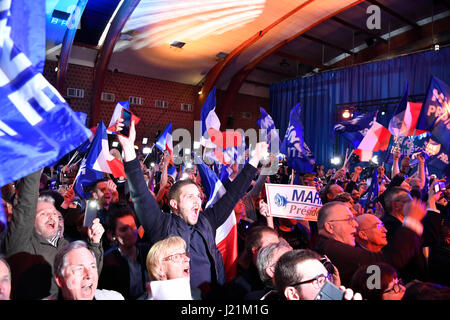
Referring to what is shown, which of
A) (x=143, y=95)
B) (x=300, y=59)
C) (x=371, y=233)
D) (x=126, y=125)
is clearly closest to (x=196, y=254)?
(x=126, y=125)

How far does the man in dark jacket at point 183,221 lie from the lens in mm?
2283

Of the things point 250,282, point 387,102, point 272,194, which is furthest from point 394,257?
point 387,102

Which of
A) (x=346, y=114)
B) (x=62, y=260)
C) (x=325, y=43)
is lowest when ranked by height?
(x=62, y=260)

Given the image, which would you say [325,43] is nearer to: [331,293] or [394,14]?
[394,14]

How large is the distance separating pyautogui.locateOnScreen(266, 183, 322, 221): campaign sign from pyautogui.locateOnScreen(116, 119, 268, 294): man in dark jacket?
2.94ft

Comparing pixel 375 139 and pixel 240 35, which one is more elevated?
pixel 240 35

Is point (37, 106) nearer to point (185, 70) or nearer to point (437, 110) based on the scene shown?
point (437, 110)

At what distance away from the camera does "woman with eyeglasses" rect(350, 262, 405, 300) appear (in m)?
1.95

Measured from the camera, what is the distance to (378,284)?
1965mm

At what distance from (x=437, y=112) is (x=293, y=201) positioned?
107 inches

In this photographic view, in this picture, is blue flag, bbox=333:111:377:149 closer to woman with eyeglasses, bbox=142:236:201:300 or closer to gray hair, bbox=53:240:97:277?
woman with eyeglasses, bbox=142:236:201:300

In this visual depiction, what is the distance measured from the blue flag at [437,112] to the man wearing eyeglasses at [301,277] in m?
3.74

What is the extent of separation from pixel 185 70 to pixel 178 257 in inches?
605

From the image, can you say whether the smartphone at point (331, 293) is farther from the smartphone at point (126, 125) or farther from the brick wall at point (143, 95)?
the brick wall at point (143, 95)
